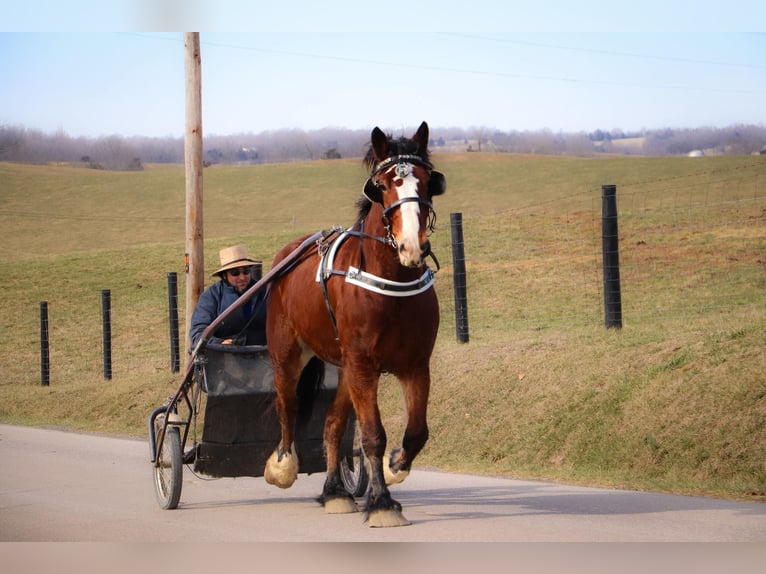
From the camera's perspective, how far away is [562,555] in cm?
662

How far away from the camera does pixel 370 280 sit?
7.78 metres

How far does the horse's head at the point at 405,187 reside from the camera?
7.24 meters

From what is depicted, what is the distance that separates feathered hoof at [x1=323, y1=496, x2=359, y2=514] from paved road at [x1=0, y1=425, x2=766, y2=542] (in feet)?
0.26

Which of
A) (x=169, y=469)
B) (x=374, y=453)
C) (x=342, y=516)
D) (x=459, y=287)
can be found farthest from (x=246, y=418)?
(x=459, y=287)

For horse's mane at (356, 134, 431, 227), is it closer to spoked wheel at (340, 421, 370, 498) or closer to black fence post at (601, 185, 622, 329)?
spoked wheel at (340, 421, 370, 498)

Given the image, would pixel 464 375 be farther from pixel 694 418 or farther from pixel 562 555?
pixel 562 555

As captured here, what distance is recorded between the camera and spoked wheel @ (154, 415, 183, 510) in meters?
9.16

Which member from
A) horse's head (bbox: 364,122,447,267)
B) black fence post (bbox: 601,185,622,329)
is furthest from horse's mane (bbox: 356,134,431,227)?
black fence post (bbox: 601,185,622,329)

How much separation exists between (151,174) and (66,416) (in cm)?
6532

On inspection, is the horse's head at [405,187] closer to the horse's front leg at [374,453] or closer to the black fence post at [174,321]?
the horse's front leg at [374,453]

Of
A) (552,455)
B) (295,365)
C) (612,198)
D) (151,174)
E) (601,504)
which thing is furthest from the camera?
(151,174)

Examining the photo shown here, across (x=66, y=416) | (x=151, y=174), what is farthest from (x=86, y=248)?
(x=66, y=416)

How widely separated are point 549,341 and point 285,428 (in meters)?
6.09

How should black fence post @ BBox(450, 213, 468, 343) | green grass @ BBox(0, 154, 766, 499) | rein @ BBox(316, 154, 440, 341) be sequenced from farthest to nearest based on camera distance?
1. black fence post @ BBox(450, 213, 468, 343)
2. green grass @ BBox(0, 154, 766, 499)
3. rein @ BBox(316, 154, 440, 341)
